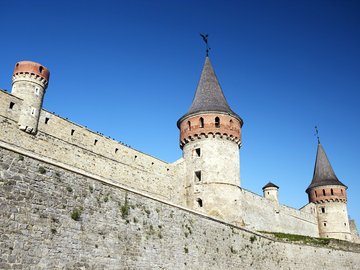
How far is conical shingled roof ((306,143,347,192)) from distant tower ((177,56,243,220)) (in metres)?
21.8

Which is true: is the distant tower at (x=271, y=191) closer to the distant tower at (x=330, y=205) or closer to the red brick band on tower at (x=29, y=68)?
the distant tower at (x=330, y=205)

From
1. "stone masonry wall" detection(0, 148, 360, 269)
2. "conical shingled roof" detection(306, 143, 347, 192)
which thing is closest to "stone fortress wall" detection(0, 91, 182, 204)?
"stone masonry wall" detection(0, 148, 360, 269)

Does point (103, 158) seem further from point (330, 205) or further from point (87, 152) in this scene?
point (330, 205)

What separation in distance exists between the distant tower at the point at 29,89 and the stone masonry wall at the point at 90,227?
26.8 ft

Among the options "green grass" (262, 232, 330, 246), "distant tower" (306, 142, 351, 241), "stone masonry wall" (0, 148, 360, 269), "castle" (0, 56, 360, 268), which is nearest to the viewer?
"stone masonry wall" (0, 148, 360, 269)

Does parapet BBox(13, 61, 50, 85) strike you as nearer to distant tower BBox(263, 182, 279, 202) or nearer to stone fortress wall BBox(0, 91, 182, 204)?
stone fortress wall BBox(0, 91, 182, 204)

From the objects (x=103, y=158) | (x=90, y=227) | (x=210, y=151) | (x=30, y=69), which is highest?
(x=30, y=69)

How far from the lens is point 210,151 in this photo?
24.1 meters

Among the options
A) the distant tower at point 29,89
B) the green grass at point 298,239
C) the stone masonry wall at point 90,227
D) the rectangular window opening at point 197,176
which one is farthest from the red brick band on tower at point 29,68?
the green grass at point 298,239

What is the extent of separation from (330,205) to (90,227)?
36821 mm

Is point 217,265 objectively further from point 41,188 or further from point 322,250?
point 322,250

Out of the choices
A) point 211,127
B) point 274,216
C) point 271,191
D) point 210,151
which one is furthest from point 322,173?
point 210,151

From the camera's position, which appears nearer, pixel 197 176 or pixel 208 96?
pixel 197 176

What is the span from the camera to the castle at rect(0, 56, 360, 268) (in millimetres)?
18312
